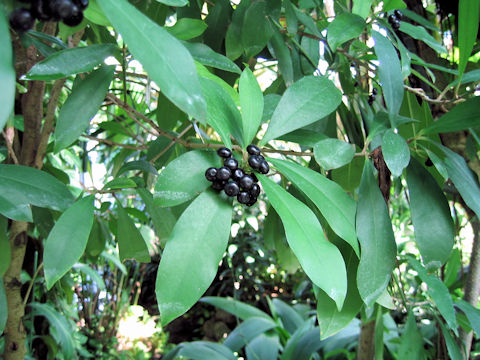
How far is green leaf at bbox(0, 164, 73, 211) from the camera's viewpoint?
1.58 feet

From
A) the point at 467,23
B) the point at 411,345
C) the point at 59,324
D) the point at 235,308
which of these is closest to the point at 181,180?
the point at 467,23

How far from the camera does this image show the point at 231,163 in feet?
1.37

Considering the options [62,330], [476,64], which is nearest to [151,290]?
[62,330]

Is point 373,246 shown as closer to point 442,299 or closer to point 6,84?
point 442,299

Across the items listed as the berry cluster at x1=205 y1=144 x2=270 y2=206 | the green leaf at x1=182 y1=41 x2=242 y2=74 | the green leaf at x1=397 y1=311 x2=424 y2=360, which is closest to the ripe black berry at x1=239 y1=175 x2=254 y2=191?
the berry cluster at x1=205 y1=144 x2=270 y2=206

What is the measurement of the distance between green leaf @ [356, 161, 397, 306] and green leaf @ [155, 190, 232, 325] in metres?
0.17

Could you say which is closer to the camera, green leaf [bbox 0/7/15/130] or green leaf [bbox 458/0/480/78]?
green leaf [bbox 0/7/15/130]

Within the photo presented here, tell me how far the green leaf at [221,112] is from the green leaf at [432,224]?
0.24m

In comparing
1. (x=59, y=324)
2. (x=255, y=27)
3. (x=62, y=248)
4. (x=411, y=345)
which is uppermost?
(x=255, y=27)

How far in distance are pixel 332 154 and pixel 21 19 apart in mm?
331

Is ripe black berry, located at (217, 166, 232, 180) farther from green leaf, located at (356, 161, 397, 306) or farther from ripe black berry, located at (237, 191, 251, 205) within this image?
green leaf, located at (356, 161, 397, 306)

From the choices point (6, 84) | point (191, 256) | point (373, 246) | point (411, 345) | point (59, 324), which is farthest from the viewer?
point (59, 324)

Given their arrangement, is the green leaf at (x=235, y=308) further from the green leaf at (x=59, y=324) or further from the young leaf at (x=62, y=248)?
the young leaf at (x=62, y=248)

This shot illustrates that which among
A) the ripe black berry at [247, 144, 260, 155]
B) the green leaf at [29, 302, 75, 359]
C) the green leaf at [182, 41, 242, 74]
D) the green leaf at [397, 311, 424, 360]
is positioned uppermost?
the green leaf at [182, 41, 242, 74]
